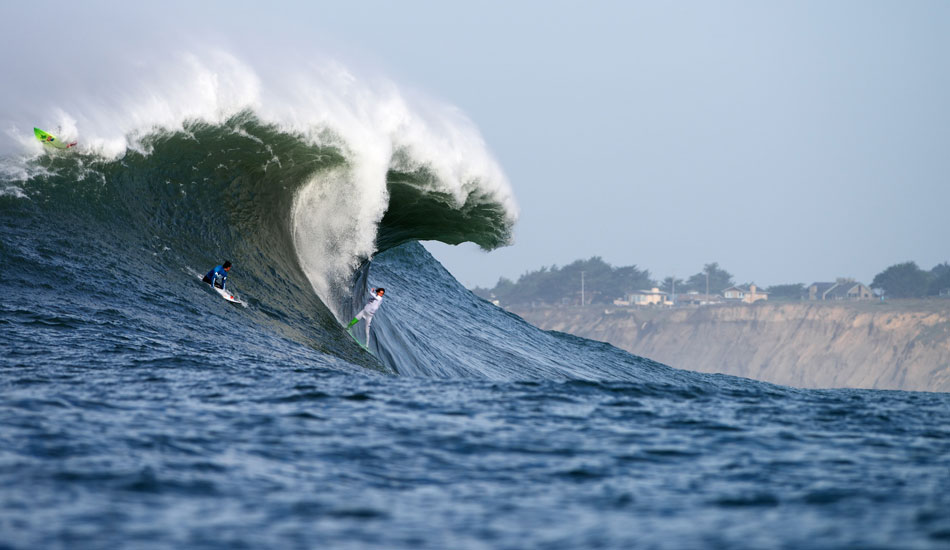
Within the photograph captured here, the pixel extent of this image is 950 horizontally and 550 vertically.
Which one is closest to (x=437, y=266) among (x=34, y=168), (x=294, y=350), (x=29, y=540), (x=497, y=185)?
(x=497, y=185)

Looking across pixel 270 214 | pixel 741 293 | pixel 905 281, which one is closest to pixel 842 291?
pixel 905 281

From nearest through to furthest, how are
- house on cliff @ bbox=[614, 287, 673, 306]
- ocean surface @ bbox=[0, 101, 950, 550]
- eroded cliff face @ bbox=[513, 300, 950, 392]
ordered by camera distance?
ocean surface @ bbox=[0, 101, 950, 550], eroded cliff face @ bbox=[513, 300, 950, 392], house on cliff @ bbox=[614, 287, 673, 306]

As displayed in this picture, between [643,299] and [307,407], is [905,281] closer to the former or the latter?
[643,299]

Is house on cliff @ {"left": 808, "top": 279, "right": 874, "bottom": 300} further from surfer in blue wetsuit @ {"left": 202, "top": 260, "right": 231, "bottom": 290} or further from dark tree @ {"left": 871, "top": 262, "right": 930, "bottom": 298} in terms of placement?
surfer in blue wetsuit @ {"left": 202, "top": 260, "right": 231, "bottom": 290}

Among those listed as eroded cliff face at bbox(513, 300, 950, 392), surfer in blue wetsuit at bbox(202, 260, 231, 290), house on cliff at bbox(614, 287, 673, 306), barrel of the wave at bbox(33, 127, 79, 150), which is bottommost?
eroded cliff face at bbox(513, 300, 950, 392)

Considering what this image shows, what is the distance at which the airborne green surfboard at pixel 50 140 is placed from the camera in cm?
1294

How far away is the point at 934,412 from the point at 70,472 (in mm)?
6169

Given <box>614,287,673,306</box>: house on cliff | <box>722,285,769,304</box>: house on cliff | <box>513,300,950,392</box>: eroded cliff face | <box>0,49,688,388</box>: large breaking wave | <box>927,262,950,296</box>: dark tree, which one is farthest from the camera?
<box>722,285,769,304</box>: house on cliff

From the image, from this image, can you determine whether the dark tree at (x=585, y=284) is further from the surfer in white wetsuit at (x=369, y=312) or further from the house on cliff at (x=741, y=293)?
the surfer in white wetsuit at (x=369, y=312)

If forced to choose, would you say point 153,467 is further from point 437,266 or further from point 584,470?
point 437,266

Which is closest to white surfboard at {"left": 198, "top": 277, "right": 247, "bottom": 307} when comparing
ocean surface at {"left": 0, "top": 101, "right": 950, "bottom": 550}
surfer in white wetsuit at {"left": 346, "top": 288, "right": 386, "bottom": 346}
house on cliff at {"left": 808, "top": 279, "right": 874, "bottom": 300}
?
ocean surface at {"left": 0, "top": 101, "right": 950, "bottom": 550}

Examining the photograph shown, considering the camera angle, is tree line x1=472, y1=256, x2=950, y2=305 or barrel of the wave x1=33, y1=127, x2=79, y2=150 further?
tree line x1=472, y1=256, x2=950, y2=305

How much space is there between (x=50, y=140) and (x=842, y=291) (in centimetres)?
12619

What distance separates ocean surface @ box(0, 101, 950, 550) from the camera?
389 cm
